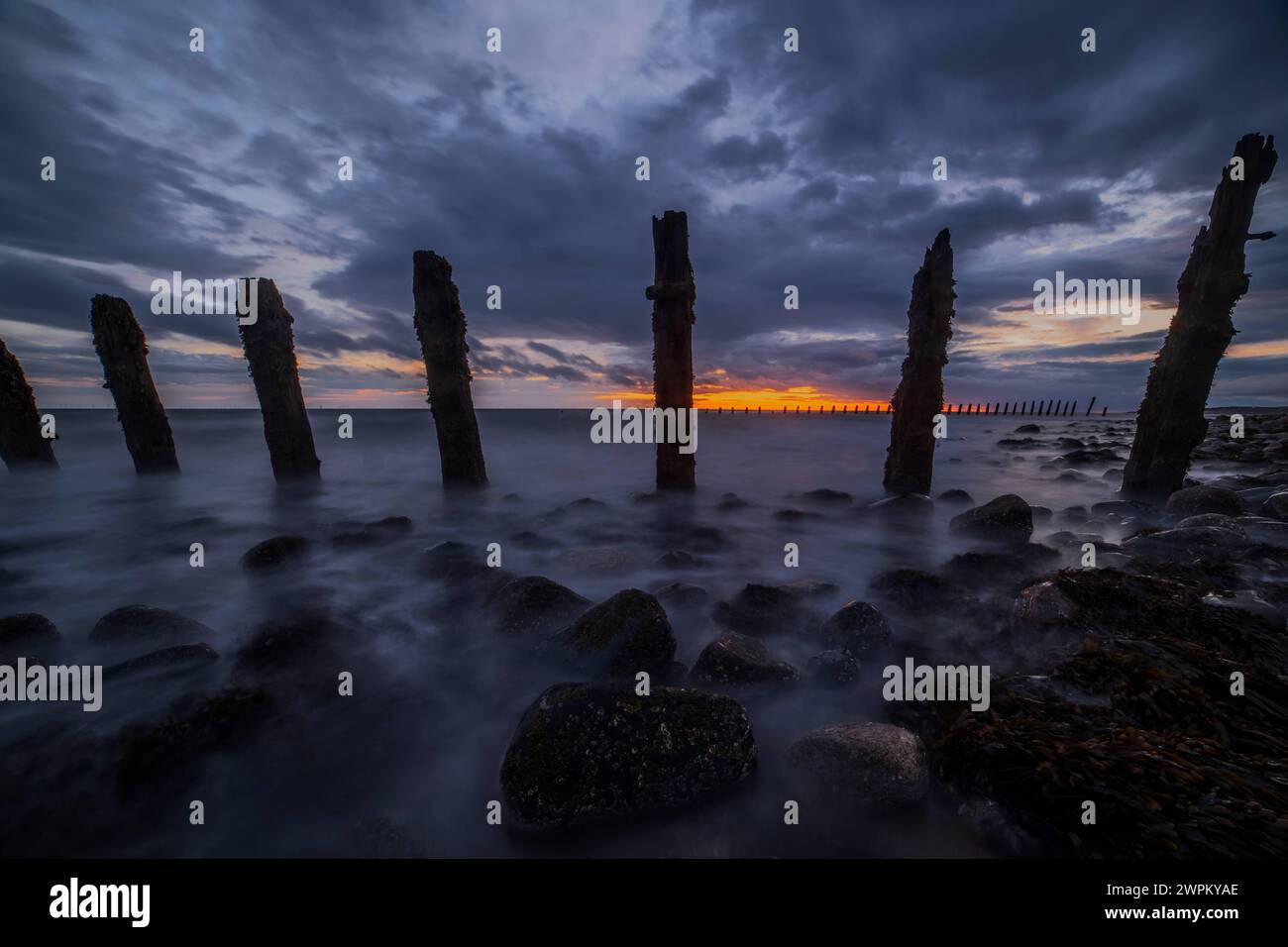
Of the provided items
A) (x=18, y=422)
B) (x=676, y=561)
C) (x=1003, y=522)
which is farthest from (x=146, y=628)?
(x=18, y=422)

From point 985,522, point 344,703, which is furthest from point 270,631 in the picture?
point 985,522

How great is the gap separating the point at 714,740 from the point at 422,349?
378 inches

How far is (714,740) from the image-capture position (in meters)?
2.88

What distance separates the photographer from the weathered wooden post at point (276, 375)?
1052 centimetres

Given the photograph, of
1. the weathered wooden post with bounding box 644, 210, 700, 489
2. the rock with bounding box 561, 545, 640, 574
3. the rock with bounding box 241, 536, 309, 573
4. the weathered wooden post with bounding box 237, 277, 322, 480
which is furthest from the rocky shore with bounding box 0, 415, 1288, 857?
the weathered wooden post with bounding box 237, 277, 322, 480

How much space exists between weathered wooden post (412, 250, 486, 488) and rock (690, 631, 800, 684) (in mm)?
8095

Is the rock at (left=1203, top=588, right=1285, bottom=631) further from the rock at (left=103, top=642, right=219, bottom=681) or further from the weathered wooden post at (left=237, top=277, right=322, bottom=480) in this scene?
the weathered wooden post at (left=237, top=277, right=322, bottom=480)

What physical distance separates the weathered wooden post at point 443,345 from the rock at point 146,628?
19.3ft

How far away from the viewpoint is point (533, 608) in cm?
Result: 490

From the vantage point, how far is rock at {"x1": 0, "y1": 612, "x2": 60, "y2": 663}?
4.25m

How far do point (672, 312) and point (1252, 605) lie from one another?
26.4ft

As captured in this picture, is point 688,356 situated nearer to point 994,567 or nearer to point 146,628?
point 994,567
